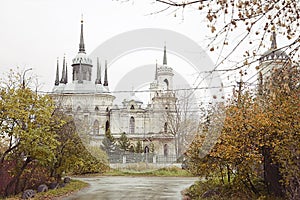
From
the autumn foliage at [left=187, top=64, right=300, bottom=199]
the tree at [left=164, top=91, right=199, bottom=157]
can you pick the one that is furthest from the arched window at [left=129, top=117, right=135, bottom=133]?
the autumn foliage at [left=187, top=64, right=300, bottom=199]

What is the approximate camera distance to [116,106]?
63500 mm

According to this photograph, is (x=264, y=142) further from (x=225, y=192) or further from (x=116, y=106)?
(x=116, y=106)

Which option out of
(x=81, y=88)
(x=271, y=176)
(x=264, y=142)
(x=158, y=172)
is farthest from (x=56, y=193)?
(x=81, y=88)

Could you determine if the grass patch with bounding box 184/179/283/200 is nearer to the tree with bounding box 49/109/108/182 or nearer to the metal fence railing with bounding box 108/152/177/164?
the tree with bounding box 49/109/108/182

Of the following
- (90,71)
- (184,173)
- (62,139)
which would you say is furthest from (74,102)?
(62,139)

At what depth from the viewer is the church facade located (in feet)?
182

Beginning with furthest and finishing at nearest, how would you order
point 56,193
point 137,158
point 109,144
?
point 109,144 < point 137,158 < point 56,193

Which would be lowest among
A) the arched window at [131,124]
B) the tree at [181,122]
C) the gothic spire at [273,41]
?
the gothic spire at [273,41]

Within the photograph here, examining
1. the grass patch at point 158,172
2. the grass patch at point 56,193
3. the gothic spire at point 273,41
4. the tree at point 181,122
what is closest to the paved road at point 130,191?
the grass patch at point 56,193

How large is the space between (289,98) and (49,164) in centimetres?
1177

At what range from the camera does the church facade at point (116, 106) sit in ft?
182

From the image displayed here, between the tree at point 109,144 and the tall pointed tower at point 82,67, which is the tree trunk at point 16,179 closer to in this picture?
the tree at point 109,144

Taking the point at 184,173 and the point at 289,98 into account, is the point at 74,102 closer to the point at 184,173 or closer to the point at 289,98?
the point at 184,173

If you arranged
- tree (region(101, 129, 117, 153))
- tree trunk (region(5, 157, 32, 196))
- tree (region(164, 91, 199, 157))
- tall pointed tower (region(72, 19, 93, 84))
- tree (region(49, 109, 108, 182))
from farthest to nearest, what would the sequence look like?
tall pointed tower (region(72, 19, 93, 84)) → tree (region(101, 129, 117, 153)) → tree (region(164, 91, 199, 157)) → tree (region(49, 109, 108, 182)) → tree trunk (region(5, 157, 32, 196))
